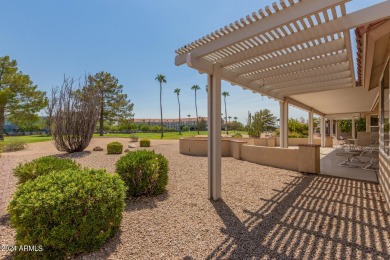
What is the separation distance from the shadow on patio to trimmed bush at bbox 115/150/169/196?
144 centimetres

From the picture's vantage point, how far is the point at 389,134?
3.99 metres

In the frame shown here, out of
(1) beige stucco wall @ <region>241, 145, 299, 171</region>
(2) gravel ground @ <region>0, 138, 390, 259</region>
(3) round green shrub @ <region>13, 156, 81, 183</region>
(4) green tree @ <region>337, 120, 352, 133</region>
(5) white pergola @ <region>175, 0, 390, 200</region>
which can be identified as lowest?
(2) gravel ground @ <region>0, 138, 390, 259</region>

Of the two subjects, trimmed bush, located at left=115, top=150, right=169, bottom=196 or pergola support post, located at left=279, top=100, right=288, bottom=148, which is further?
pergola support post, located at left=279, top=100, right=288, bottom=148

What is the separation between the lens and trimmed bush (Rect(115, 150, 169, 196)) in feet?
14.9

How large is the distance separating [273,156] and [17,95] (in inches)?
1191

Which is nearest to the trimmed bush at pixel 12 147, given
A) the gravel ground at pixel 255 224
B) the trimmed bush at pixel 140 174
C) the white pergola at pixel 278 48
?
the gravel ground at pixel 255 224

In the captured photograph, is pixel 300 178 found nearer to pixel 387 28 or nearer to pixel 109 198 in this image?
pixel 387 28

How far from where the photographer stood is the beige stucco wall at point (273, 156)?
7.55m

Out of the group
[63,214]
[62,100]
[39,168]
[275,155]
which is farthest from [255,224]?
[62,100]

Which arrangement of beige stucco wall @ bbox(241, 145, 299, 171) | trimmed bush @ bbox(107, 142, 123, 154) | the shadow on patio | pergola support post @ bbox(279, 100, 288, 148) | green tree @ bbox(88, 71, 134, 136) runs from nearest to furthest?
the shadow on patio → beige stucco wall @ bbox(241, 145, 299, 171) → pergola support post @ bbox(279, 100, 288, 148) → trimmed bush @ bbox(107, 142, 123, 154) → green tree @ bbox(88, 71, 134, 136)

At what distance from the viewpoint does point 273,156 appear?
8258mm

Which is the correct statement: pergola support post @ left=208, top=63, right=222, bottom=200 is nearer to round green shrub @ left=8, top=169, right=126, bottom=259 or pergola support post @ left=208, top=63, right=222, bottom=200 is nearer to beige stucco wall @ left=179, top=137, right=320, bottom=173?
round green shrub @ left=8, top=169, right=126, bottom=259

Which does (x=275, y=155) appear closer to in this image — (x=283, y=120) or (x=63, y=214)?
(x=283, y=120)

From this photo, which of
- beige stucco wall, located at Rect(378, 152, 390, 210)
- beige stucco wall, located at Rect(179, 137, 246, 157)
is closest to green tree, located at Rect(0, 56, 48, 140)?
beige stucco wall, located at Rect(179, 137, 246, 157)
